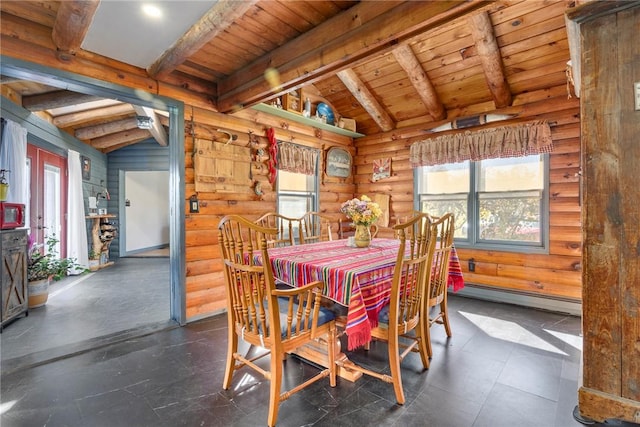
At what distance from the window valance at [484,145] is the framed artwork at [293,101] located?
1771 mm

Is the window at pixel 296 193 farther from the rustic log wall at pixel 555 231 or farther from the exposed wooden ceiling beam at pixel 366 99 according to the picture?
the rustic log wall at pixel 555 231

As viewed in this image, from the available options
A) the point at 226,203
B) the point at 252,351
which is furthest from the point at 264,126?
the point at 252,351

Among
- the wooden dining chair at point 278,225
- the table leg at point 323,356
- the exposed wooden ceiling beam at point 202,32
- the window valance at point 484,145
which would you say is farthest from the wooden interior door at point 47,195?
the window valance at point 484,145

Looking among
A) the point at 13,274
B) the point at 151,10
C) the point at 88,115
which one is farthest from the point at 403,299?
the point at 88,115

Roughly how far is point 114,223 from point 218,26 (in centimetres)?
679

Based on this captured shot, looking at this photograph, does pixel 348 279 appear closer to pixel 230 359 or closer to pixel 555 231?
pixel 230 359

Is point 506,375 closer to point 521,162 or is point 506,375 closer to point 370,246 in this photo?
point 370,246

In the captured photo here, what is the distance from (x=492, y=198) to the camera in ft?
12.9

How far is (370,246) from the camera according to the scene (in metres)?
2.64

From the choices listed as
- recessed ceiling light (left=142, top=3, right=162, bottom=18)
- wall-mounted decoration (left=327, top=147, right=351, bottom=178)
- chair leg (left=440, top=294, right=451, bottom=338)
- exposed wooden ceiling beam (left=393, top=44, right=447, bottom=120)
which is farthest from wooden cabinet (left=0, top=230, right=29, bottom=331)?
exposed wooden ceiling beam (left=393, top=44, right=447, bottom=120)

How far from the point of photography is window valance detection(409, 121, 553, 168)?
3.46 metres

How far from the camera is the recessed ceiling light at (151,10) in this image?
6.49 ft

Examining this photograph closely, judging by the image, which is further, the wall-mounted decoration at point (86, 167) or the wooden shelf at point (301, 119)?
the wall-mounted decoration at point (86, 167)

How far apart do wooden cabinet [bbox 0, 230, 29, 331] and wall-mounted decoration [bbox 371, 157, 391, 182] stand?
453 cm
